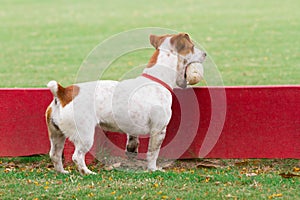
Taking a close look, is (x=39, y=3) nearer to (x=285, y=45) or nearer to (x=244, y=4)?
(x=244, y=4)

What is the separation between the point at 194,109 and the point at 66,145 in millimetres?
1486

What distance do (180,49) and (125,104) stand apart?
0.86 meters

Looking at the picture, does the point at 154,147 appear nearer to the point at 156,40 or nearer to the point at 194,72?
the point at 194,72

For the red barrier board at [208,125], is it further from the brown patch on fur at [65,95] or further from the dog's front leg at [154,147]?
the brown patch on fur at [65,95]

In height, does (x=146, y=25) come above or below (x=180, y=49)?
above

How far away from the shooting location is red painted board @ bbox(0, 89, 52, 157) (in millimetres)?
8555

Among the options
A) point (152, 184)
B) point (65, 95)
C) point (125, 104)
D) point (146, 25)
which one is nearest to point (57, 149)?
point (65, 95)

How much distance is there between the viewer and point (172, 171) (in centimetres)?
789

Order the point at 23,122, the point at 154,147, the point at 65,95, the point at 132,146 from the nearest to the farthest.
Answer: the point at 65,95 < the point at 154,147 < the point at 132,146 < the point at 23,122

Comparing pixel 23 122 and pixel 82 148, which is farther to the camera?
pixel 23 122

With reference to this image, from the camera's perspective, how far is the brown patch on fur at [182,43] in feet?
26.1

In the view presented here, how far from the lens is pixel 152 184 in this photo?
704cm

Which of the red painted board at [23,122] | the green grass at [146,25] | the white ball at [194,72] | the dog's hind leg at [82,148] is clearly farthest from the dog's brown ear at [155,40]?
the green grass at [146,25]

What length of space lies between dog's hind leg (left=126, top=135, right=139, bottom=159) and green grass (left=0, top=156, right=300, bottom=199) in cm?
41
